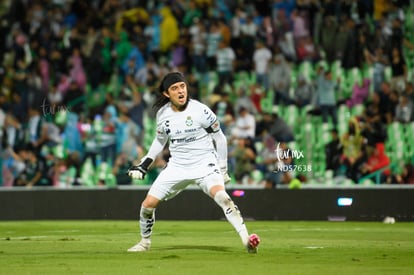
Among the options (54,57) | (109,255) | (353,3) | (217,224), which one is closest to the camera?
(109,255)

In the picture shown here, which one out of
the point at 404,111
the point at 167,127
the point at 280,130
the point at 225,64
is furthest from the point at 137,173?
the point at 225,64

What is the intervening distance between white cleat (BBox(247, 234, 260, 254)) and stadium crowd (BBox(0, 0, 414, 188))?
9.59 metres

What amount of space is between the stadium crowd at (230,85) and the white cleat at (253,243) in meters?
9.59

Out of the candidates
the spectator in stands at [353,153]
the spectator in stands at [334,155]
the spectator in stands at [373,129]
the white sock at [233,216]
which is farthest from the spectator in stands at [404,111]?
the white sock at [233,216]

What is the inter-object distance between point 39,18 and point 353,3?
921 centimetres

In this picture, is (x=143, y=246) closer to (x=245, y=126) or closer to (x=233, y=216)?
(x=233, y=216)

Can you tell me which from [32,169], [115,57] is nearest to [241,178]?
[32,169]

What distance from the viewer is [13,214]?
84.0 feet

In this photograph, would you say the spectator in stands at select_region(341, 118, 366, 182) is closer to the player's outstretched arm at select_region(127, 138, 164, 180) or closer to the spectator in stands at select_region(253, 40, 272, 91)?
the spectator in stands at select_region(253, 40, 272, 91)

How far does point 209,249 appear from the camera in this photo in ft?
50.2

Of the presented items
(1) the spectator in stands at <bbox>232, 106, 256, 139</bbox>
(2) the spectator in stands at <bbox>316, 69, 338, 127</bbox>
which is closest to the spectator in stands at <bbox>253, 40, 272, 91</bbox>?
(2) the spectator in stands at <bbox>316, 69, 338, 127</bbox>

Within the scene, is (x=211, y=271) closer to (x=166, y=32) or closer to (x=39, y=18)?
(x=166, y=32)

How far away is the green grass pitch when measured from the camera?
488 inches

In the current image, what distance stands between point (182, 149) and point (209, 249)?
1.47m
